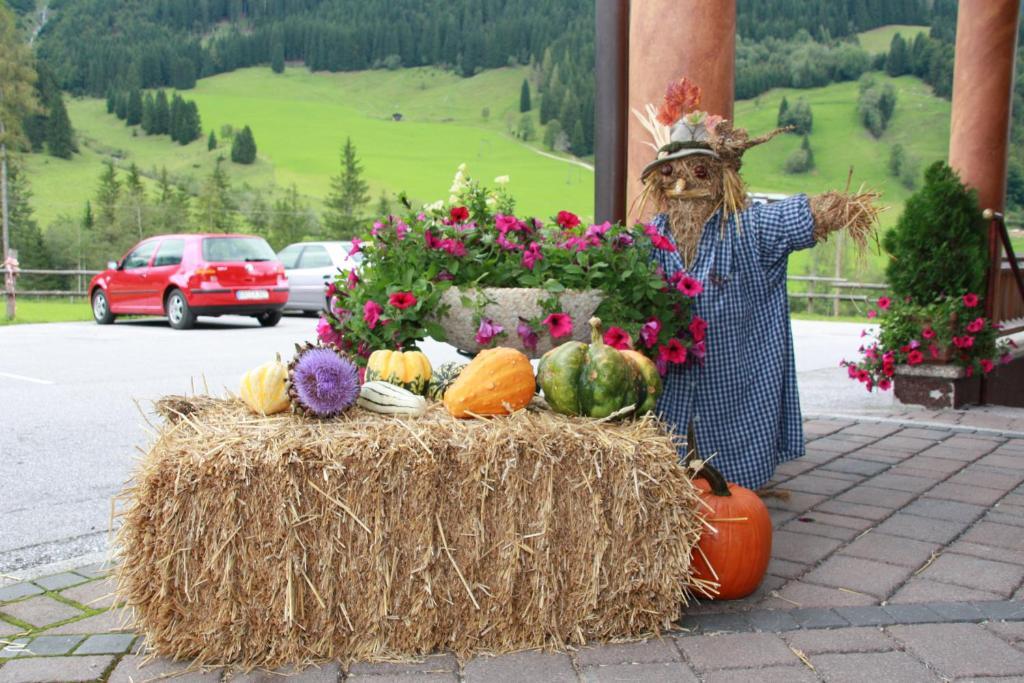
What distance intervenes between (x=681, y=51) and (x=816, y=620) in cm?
260

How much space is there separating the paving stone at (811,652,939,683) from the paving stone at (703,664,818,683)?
0.05 metres

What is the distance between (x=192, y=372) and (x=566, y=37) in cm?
9866

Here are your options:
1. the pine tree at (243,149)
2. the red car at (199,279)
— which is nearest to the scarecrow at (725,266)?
the red car at (199,279)

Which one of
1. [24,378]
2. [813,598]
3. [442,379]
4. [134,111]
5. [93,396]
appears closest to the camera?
[813,598]

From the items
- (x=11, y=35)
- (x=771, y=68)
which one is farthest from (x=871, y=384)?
(x=771, y=68)

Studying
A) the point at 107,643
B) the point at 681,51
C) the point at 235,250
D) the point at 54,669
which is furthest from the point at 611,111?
the point at 235,250

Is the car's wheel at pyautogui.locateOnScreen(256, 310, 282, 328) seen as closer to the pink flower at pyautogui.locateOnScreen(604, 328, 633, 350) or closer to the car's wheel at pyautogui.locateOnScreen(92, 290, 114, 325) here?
the car's wheel at pyautogui.locateOnScreen(92, 290, 114, 325)

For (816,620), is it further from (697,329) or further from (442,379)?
(442,379)

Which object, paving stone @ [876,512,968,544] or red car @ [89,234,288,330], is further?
red car @ [89,234,288,330]

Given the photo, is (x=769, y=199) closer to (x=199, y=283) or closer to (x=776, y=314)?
(x=776, y=314)

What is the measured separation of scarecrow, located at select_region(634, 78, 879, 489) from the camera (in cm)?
379

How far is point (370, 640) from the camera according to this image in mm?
2533

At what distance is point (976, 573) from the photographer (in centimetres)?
321

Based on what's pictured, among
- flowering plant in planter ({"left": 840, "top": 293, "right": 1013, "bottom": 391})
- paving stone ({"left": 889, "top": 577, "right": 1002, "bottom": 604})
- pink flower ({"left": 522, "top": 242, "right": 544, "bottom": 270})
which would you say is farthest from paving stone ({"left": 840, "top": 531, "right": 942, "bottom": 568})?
flowering plant in planter ({"left": 840, "top": 293, "right": 1013, "bottom": 391})
